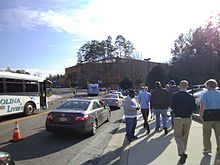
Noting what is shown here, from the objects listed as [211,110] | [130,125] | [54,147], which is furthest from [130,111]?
[211,110]

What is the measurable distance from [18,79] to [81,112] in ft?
31.4

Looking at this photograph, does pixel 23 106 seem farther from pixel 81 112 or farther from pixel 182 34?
pixel 182 34

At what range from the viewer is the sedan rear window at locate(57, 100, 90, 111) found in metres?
11.5

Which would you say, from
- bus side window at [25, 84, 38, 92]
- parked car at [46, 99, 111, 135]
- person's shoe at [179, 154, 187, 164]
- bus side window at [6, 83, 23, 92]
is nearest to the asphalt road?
parked car at [46, 99, 111, 135]

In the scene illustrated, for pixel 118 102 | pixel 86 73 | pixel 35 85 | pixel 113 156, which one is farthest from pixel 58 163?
pixel 86 73

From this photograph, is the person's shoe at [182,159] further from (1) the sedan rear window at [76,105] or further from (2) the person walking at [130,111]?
(1) the sedan rear window at [76,105]

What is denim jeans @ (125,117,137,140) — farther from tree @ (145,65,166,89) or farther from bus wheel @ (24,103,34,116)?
tree @ (145,65,166,89)

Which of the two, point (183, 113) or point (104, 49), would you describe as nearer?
point (183, 113)

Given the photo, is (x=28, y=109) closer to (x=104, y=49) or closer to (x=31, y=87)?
(x=31, y=87)

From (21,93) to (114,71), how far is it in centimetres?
8700

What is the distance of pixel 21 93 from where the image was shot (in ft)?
63.7

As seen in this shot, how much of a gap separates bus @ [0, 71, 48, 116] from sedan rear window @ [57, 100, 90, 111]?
6.90 m

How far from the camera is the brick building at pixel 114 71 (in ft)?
333

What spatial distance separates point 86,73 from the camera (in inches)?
4611
